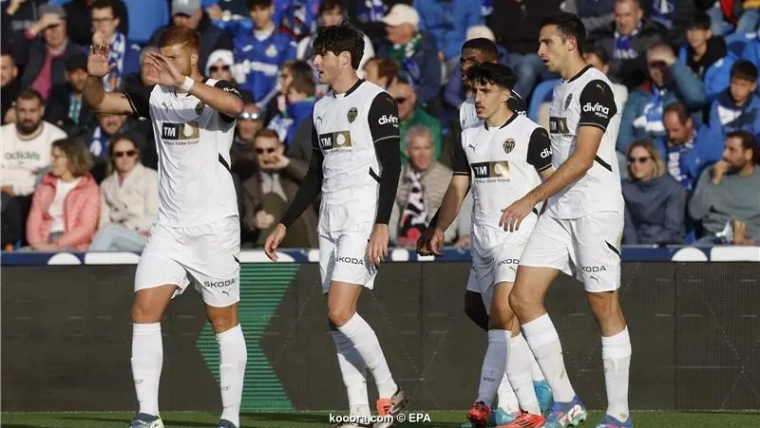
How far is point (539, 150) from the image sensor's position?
9.77m

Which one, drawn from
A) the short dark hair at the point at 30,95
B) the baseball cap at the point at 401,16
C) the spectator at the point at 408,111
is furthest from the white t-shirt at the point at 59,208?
the baseball cap at the point at 401,16

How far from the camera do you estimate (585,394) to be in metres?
12.1

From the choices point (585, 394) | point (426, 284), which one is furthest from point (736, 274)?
point (426, 284)

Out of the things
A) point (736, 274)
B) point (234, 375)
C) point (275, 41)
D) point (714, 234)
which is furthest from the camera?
point (275, 41)

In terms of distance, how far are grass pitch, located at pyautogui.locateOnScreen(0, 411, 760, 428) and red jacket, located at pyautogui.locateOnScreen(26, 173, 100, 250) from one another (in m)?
2.00

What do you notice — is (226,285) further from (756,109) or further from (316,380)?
(756,109)

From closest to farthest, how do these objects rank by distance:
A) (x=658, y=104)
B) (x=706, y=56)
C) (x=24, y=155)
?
(x=658, y=104)
(x=24, y=155)
(x=706, y=56)

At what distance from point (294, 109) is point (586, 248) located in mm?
6456

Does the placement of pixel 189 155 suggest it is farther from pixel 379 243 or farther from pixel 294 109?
pixel 294 109

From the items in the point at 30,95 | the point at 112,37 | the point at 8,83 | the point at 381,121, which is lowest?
the point at 381,121

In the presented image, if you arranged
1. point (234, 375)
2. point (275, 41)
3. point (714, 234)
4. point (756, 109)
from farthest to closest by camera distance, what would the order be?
point (275, 41), point (756, 109), point (714, 234), point (234, 375)

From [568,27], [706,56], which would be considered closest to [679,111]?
[706,56]

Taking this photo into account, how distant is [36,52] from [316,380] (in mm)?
6097

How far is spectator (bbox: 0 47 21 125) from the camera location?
1603 cm
